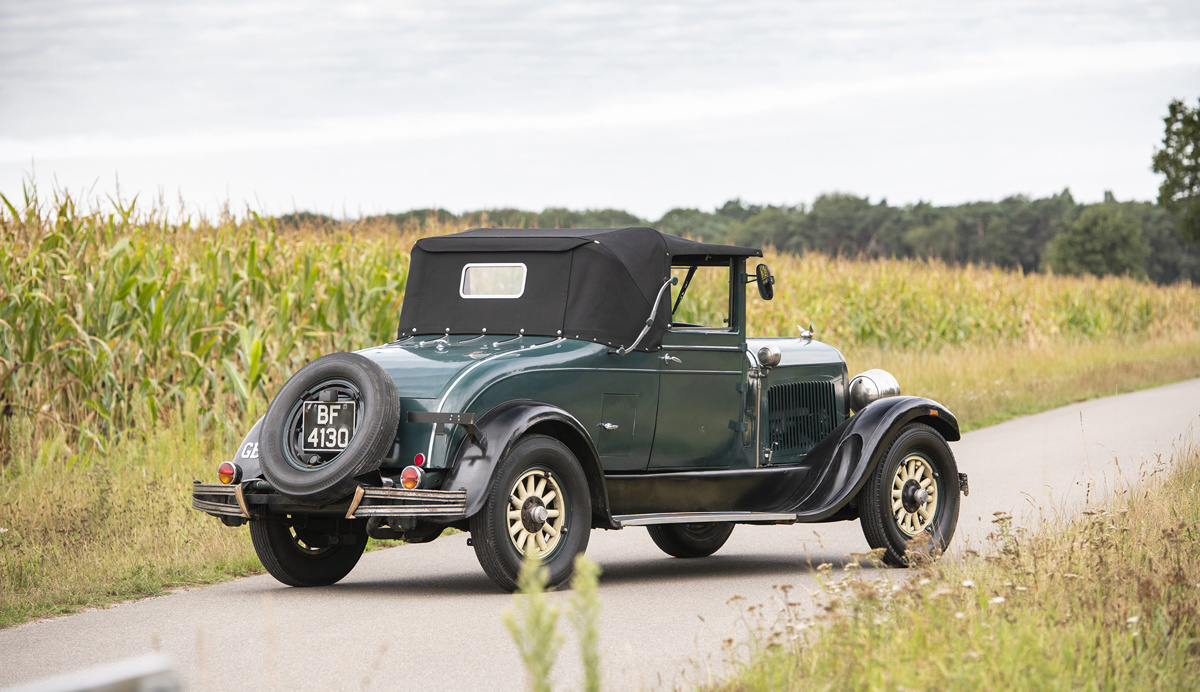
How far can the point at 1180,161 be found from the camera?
67.9 metres

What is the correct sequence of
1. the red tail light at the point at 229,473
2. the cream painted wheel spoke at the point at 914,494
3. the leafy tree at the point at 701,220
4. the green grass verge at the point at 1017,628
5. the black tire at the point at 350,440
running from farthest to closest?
the leafy tree at the point at 701,220 < the cream painted wheel spoke at the point at 914,494 < the red tail light at the point at 229,473 < the black tire at the point at 350,440 < the green grass verge at the point at 1017,628

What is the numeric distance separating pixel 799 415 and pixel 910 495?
3.46 feet

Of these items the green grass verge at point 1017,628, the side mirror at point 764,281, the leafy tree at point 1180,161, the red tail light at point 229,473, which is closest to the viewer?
the green grass verge at point 1017,628

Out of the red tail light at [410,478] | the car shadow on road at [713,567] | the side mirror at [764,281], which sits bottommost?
the car shadow on road at [713,567]

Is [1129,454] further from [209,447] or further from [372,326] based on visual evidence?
[209,447]

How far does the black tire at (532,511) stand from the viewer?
7621 mm

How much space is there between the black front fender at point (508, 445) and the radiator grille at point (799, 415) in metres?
1.96

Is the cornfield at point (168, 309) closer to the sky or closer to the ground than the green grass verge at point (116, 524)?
closer to the sky

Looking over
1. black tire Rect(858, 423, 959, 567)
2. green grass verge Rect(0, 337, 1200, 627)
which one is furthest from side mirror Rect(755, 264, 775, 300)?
green grass verge Rect(0, 337, 1200, 627)

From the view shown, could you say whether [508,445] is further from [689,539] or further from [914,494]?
[914,494]

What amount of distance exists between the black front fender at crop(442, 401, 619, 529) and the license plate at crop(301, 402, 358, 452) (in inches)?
27.0

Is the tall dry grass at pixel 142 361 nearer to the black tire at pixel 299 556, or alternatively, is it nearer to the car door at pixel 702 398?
the black tire at pixel 299 556

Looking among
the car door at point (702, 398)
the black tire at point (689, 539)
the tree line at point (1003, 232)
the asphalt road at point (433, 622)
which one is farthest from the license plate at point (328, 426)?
the tree line at point (1003, 232)

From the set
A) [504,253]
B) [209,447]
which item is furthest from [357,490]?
[209,447]
